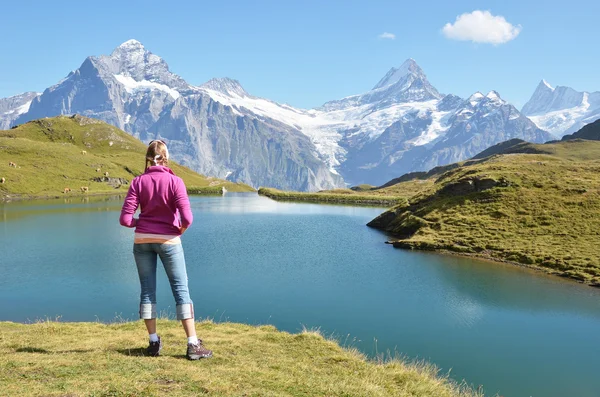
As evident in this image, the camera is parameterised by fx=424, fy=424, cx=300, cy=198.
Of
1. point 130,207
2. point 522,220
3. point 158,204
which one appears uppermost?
point 158,204

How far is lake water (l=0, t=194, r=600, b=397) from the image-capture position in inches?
1024

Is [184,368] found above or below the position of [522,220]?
below

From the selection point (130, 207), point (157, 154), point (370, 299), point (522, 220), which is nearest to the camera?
point (130, 207)

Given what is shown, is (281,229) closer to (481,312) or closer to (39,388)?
(481,312)

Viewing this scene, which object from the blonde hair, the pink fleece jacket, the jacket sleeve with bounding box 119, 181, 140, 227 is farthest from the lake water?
the blonde hair

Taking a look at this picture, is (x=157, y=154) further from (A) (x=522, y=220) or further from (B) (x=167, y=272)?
(A) (x=522, y=220)

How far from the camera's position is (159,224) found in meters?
12.4

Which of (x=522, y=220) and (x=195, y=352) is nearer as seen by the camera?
(x=195, y=352)

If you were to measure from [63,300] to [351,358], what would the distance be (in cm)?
2877

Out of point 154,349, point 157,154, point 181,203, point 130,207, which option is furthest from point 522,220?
point 130,207

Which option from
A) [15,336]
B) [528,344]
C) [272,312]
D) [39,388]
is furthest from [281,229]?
[39,388]

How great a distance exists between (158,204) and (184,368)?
4.70 metres

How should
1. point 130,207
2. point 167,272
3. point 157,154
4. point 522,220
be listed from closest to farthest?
point 130,207
point 167,272
point 157,154
point 522,220

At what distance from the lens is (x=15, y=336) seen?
1633cm
